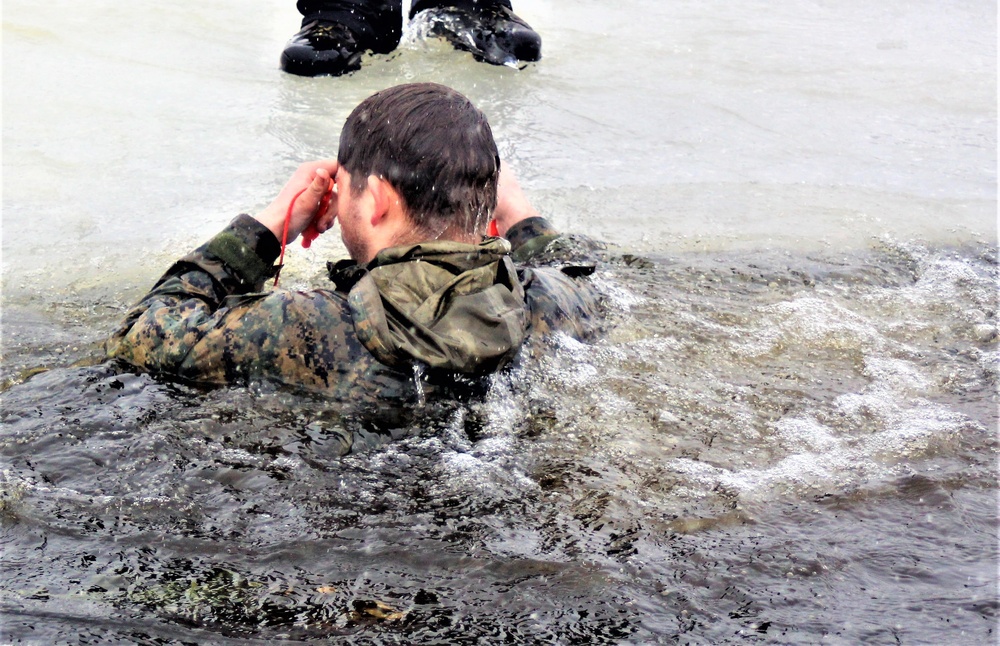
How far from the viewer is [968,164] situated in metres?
5.48

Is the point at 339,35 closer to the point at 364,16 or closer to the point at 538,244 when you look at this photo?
the point at 364,16

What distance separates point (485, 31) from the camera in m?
6.33

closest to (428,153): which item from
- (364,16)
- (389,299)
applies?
(389,299)

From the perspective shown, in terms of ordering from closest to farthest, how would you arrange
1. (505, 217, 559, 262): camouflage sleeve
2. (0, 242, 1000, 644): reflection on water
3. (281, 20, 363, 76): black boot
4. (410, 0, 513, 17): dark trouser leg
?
1. (0, 242, 1000, 644): reflection on water
2. (505, 217, 559, 262): camouflage sleeve
3. (281, 20, 363, 76): black boot
4. (410, 0, 513, 17): dark trouser leg

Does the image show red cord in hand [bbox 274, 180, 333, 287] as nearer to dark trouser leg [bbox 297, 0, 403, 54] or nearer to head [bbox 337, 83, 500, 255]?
head [bbox 337, 83, 500, 255]

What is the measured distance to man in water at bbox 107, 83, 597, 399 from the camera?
264cm

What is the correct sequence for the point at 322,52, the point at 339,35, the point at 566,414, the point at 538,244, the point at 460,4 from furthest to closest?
the point at 460,4 < the point at 339,35 < the point at 322,52 < the point at 538,244 < the point at 566,414

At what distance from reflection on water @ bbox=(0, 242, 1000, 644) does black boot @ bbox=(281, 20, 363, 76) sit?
3.25 meters

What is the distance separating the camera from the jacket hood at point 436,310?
2602 millimetres

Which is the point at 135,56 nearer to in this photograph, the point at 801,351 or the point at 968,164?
the point at 801,351

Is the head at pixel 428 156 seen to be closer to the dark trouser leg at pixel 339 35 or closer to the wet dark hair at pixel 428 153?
the wet dark hair at pixel 428 153

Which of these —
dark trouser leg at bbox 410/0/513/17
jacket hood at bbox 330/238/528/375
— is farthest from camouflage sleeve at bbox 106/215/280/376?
dark trouser leg at bbox 410/0/513/17

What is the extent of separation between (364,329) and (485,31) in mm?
4144

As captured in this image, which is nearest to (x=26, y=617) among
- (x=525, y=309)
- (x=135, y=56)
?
(x=525, y=309)
